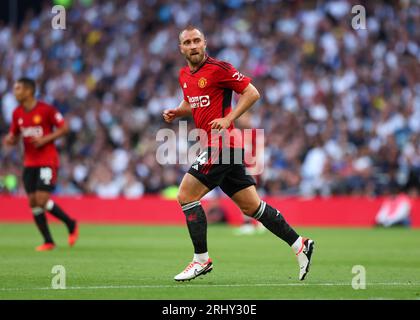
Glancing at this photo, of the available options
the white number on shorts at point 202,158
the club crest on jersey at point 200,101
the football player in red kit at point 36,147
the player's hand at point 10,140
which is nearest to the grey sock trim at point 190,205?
the white number on shorts at point 202,158

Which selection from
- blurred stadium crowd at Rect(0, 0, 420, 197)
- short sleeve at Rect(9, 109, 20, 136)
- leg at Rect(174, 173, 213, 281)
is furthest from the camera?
blurred stadium crowd at Rect(0, 0, 420, 197)

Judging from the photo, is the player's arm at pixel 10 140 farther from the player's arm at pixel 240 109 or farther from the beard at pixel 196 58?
the player's arm at pixel 240 109

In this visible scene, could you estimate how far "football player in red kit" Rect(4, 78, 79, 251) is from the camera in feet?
52.1

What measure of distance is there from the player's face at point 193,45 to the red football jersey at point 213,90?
14 centimetres

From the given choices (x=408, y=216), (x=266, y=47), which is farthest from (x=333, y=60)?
(x=408, y=216)

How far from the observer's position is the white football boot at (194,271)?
33.2 feet

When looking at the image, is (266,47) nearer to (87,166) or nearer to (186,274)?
(87,166)

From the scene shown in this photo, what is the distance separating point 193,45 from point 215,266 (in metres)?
3.52

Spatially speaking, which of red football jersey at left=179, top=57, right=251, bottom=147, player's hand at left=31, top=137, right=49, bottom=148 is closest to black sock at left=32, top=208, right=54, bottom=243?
player's hand at left=31, top=137, right=49, bottom=148

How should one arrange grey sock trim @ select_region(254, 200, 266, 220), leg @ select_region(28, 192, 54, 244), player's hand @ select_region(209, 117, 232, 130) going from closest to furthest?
player's hand @ select_region(209, 117, 232, 130) < grey sock trim @ select_region(254, 200, 266, 220) < leg @ select_region(28, 192, 54, 244)

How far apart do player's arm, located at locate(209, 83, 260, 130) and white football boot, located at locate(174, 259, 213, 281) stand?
5.16ft

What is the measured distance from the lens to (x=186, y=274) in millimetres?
10148

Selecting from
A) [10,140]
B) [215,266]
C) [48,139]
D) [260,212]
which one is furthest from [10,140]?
[260,212]

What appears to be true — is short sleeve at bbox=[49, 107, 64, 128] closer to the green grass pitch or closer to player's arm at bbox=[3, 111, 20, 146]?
player's arm at bbox=[3, 111, 20, 146]
